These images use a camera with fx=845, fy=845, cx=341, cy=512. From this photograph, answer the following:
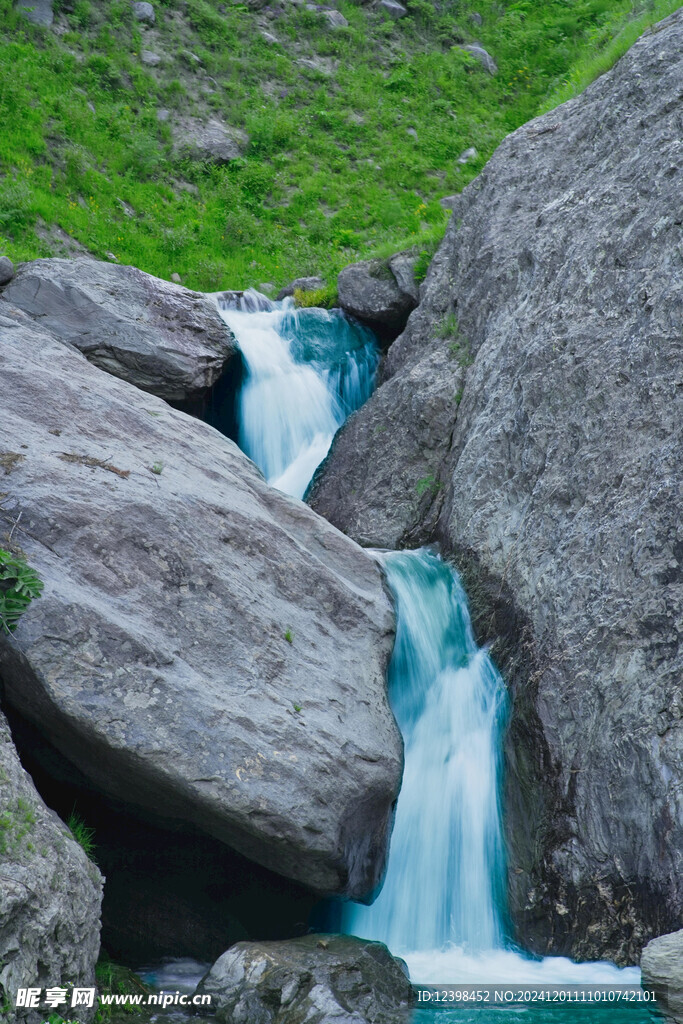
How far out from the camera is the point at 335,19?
79.4ft

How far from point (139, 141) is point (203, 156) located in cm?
149

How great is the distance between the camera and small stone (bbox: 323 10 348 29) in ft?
78.8

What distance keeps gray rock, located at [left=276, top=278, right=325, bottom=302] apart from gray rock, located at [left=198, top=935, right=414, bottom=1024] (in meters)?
10.6

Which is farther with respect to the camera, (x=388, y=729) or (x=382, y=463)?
(x=382, y=463)

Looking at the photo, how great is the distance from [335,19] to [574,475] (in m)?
22.0

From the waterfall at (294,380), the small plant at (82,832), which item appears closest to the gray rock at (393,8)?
the waterfall at (294,380)

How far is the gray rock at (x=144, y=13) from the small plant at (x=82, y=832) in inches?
849

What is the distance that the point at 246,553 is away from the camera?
6.81 meters

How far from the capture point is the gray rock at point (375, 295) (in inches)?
493

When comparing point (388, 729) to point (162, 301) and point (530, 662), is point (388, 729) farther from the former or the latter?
point (162, 301)

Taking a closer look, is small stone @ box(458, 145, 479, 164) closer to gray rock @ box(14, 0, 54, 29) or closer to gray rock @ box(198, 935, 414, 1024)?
gray rock @ box(14, 0, 54, 29)

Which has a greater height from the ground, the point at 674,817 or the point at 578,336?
the point at 578,336

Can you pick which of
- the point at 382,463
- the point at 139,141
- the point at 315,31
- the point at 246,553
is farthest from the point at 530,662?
the point at 315,31

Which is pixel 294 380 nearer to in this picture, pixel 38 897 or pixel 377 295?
pixel 377 295
